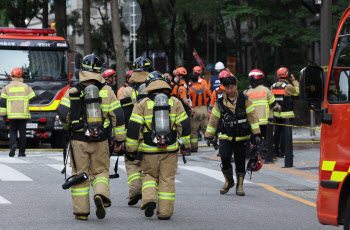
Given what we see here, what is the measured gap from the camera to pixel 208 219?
909 centimetres

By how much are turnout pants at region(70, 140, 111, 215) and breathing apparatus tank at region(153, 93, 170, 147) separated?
2.12ft

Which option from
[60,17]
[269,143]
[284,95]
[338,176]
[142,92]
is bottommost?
[269,143]

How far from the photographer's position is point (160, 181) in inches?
357

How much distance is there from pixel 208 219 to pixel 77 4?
148ft

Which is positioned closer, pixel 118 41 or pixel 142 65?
pixel 142 65

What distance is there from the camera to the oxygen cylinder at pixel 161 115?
886 centimetres

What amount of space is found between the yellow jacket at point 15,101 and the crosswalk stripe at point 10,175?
120 inches

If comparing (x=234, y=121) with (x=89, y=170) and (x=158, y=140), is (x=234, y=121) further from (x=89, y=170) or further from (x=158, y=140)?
(x=89, y=170)

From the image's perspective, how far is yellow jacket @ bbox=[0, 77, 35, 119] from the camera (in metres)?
16.7

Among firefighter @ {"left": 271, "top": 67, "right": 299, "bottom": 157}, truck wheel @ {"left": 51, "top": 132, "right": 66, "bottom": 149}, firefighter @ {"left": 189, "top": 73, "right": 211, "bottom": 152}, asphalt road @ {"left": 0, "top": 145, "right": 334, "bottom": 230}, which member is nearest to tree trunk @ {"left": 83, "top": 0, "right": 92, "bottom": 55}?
truck wheel @ {"left": 51, "top": 132, "right": 66, "bottom": 149}

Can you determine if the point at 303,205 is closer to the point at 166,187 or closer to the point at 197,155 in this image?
the point at 166,187

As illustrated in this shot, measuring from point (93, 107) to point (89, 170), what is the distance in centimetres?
77

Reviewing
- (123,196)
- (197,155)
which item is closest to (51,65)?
(197,155)

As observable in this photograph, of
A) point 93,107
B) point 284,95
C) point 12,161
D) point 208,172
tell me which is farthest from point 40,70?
point 93,107
